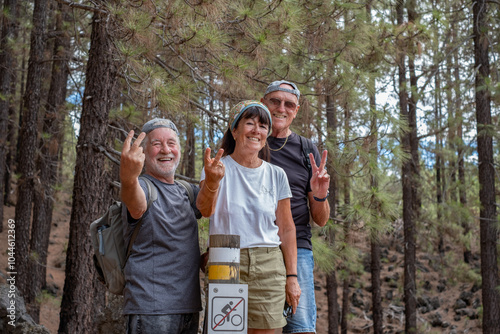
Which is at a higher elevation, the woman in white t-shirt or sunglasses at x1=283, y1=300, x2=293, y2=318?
the woman in white t-shirt

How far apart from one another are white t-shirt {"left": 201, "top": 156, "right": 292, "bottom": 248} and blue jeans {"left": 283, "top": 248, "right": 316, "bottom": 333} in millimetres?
395

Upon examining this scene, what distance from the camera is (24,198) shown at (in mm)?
8906

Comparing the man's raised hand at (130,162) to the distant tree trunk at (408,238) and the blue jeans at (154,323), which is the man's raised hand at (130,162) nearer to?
the blue jeans at (154,323)

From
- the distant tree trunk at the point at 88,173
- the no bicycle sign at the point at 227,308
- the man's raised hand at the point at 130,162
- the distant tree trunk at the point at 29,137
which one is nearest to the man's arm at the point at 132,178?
the man's raised hand at the point at 130,162

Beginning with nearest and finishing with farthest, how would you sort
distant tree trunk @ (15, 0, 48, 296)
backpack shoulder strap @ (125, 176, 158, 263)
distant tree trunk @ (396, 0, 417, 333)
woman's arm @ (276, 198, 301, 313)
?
1. backpack shoulder strap @ (125, 176, 158, 263)
2. woman's arm @ (276, 198, 301, 313)
3. distant tree trunk @ (15, 0, 48, 296)
4. distant tree trunk @ (396, 0, 417, 333)

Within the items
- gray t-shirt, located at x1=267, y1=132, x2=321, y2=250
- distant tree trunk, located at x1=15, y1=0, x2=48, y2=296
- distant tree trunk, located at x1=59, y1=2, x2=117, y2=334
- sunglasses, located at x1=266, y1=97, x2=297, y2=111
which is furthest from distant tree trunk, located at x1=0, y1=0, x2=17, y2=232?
gray t-shirt, located at x1=267, y1=132, x2=321, y2=250

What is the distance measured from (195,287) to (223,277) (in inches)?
16.0

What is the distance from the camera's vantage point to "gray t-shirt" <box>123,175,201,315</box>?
2266mm

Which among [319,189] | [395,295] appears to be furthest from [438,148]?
[319,189]

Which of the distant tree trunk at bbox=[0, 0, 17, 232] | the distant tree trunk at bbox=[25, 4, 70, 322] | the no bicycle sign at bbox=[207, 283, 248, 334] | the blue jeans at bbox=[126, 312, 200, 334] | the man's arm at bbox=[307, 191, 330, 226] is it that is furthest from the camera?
the distant tree trunk at bbox=[0, 0, 17, 232]

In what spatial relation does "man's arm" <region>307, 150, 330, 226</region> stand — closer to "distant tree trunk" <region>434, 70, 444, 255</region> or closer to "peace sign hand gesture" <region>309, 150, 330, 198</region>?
"peace sign hand gesture" <region>309, 150, 330, 198</region>

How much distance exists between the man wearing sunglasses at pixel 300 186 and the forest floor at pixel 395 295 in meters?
10.2

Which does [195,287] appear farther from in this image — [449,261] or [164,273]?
[449,261]

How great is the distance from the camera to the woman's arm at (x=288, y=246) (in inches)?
99.3
